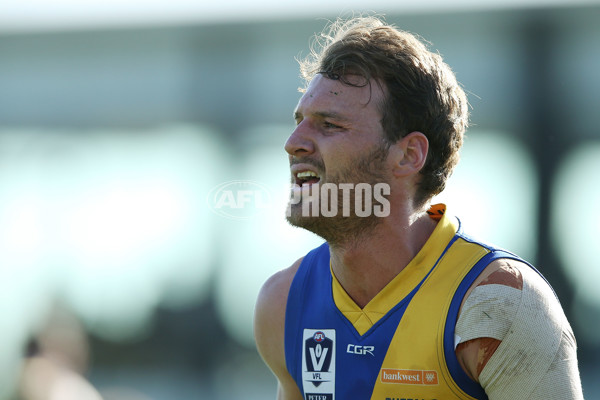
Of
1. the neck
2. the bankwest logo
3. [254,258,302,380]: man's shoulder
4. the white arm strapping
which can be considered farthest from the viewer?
[254,258,302,380]: man's shoulder

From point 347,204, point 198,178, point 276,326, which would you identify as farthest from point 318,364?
point 198,178

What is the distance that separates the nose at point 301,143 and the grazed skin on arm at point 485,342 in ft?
2.45

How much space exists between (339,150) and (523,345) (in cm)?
89

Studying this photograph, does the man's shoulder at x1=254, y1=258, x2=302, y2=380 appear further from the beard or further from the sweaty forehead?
the sweaty forehead

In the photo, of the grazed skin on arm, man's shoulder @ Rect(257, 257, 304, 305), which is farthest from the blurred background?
the grazed skin on arm

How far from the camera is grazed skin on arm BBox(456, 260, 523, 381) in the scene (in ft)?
6.98

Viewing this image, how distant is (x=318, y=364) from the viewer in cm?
252

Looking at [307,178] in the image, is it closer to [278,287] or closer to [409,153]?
[409,153]

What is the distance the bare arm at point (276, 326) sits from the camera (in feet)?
9.00

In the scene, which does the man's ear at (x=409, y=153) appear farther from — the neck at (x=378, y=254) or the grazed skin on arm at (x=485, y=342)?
the grazed skin on arm at (x=485, y=342)

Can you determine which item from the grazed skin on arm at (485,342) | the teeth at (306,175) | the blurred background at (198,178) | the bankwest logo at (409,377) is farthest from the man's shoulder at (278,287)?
the blurred background at (198,178)

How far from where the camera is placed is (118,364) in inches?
223

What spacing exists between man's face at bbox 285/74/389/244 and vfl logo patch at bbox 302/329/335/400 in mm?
358

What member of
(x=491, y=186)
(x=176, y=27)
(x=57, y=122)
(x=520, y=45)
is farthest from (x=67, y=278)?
(x=520, y=45)
